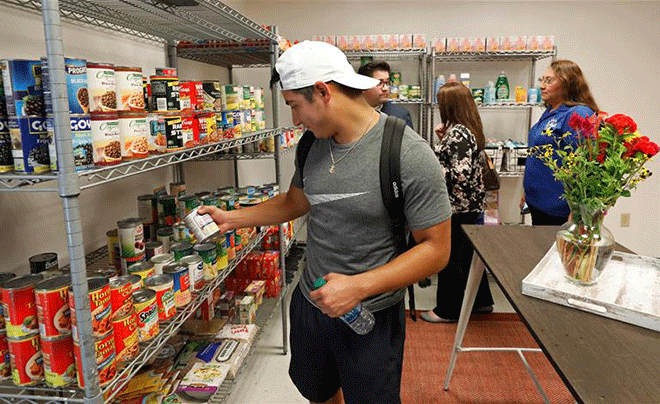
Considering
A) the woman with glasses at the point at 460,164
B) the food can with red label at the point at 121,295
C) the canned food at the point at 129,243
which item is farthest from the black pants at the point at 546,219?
the food can with red label at the point at 121,295

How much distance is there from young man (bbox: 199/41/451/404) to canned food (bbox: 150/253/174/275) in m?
0.48

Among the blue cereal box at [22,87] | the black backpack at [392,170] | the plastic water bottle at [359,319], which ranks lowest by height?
the plastic water bottle at [359,319]

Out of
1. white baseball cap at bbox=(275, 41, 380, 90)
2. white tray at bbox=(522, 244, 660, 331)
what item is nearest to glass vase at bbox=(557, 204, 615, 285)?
white tray at bbox=(522, 244, 660, 331)

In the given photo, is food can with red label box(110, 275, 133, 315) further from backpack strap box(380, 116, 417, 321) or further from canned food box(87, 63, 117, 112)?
backpack strap box(380, 116, 417, 321)

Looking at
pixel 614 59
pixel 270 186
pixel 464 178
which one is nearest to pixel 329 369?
pixel 270 186

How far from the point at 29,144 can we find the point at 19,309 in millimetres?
392

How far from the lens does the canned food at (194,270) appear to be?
1.71 m

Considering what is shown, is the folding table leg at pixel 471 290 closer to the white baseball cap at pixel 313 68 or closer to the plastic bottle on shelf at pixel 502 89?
the white baseball cap at pixel 313 68

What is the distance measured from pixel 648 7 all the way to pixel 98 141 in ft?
16.2

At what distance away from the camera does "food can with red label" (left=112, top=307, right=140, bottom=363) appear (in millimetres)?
1228

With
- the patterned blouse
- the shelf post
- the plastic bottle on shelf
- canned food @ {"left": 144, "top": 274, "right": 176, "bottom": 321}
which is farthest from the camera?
the plastic bottle on shelf

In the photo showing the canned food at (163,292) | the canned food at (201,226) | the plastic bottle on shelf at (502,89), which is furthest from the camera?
the plastic bottle on shelf at (502,89)

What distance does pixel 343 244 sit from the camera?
150cm

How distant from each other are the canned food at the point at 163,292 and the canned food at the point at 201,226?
6.6 inches
